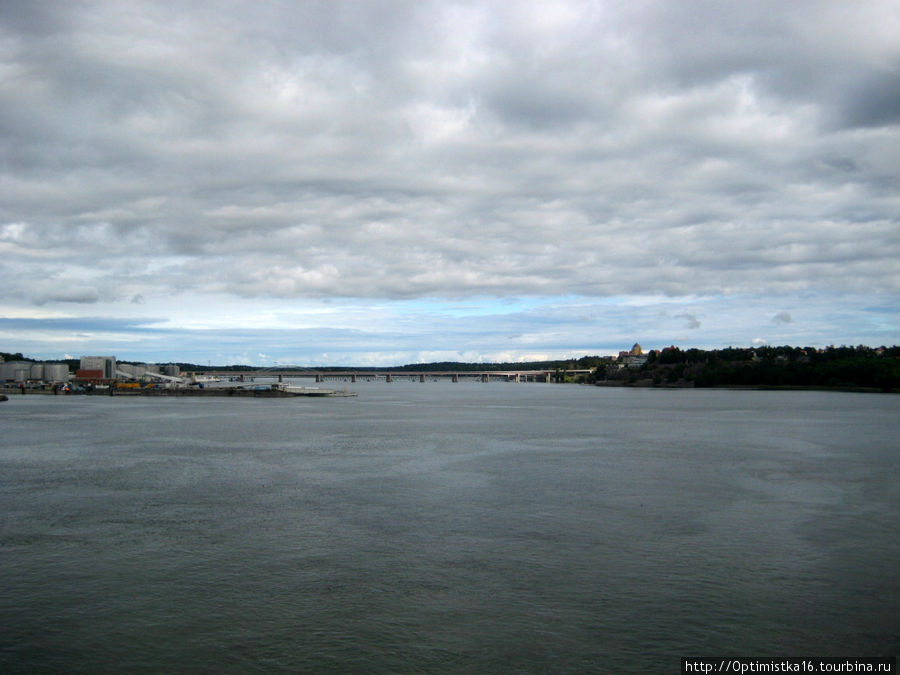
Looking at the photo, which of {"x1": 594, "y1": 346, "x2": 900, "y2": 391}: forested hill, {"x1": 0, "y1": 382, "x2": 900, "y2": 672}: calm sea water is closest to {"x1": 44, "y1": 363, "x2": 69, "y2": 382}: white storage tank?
{"x1": 594, "y1": 346, "x2": 900, "y2": 391}: forested hill

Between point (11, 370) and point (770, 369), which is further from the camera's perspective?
point (11, 370)

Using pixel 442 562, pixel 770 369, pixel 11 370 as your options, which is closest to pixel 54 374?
pixel 11 370

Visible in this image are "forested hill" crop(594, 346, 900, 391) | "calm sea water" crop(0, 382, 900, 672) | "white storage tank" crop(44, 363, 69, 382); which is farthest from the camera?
"white storage tank" crop(44, 363, 69, 382)

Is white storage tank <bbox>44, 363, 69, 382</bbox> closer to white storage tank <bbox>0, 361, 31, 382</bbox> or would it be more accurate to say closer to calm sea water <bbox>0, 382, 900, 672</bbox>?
white storage tank <bbox>0, 361, 31, 382</bbox>

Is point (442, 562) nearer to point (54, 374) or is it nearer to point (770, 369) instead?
point (770, 369)

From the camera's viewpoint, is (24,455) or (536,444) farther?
(536,444)

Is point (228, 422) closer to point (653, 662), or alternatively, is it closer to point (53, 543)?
point (53, 543)

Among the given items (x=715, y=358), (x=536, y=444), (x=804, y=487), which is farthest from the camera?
(x=715, y=358)

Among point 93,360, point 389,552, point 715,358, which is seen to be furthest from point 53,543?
point 93,360
